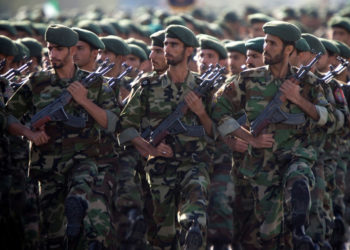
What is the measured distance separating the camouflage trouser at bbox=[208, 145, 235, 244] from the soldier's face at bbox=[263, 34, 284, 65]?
1.47 m

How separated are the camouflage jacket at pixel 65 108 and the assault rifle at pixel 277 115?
1436 millimetres

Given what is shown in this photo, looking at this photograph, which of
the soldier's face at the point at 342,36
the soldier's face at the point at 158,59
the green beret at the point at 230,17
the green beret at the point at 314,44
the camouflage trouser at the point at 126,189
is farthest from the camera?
the green beret at the point at 230,17

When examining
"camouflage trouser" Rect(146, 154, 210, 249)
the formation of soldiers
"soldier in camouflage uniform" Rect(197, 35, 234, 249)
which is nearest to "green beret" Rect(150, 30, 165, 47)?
the formation of soldiers

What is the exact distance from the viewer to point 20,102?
9.99 meters

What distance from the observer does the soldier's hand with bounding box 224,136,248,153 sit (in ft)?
34.0

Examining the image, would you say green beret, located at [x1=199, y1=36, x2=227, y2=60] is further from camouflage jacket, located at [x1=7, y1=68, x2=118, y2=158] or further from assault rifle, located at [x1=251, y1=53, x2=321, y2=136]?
camouflage jacket, located at [x1=7, y1=68, x2=118, y2=158]

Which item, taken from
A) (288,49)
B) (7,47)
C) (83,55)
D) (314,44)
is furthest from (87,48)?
(314,44)

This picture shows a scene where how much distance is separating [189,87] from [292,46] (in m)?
1.14

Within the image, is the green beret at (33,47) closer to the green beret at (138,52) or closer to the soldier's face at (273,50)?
the green beret at (138,52)

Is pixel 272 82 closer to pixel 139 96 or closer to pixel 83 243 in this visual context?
pixel 139 96

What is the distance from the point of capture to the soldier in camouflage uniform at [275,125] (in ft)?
32.6

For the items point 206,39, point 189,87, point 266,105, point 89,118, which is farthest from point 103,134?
point 206,39

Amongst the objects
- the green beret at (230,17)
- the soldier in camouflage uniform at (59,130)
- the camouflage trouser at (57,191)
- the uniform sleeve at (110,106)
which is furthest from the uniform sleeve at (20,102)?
the green beret at (230,17)

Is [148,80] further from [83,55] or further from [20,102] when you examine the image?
[20,102]
